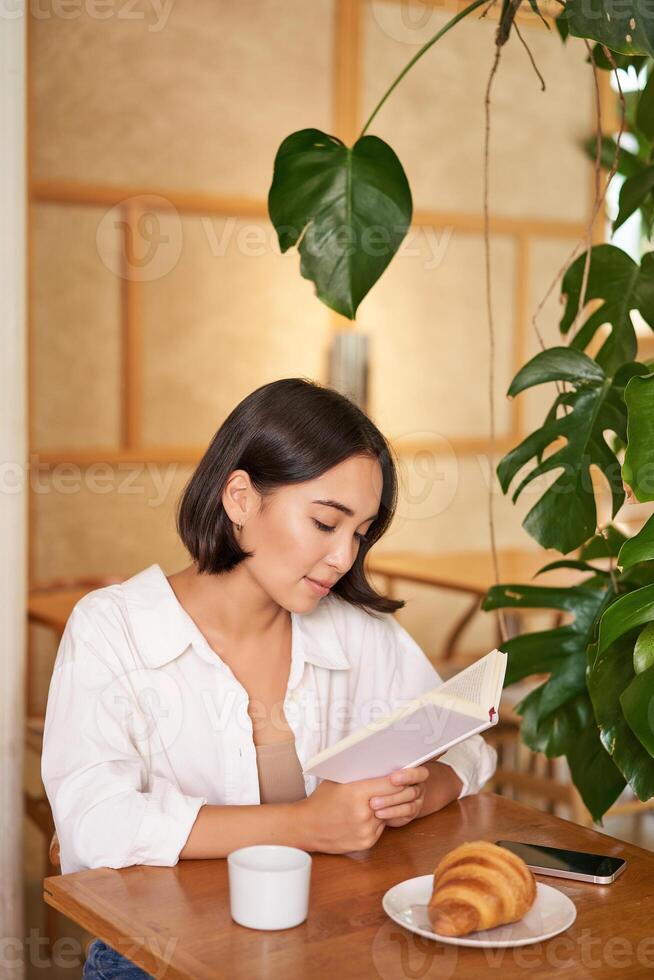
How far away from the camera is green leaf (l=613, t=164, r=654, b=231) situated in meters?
2.11

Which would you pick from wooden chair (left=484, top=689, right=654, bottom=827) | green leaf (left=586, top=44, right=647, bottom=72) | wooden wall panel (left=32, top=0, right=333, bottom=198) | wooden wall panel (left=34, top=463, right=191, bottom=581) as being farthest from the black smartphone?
wooden wall panel (left=32, top=0, right=333, bottom=198)

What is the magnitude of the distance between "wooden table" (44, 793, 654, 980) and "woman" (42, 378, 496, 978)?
0.06m

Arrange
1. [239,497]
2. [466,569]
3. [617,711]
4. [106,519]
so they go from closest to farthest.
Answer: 1. [617,711]
2. [239,497]
3. [466,569]
4. [106,519]

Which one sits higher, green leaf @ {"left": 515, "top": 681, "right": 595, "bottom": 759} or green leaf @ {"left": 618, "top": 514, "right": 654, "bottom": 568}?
green leaf @ {"left": 618, "top": 514, "right": 654, "bottom": 568}

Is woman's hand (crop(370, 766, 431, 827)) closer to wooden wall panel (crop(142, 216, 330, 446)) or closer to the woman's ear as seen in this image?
the woman's ear

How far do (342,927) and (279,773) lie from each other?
1.75ft

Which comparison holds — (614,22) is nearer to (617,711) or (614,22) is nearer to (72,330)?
(617,711)

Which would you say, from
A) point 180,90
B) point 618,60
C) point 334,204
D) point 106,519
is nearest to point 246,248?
point 180,90

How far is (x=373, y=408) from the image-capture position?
18.4 ft

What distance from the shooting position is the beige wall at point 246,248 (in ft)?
15.5

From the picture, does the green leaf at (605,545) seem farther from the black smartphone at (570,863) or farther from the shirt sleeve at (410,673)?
the black smartphone at (570,863)

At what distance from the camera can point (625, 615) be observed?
164cm

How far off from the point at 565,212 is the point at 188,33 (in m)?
2.10

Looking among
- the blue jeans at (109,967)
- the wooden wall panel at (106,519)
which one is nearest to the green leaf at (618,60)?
the blue jeans at (109,967)
